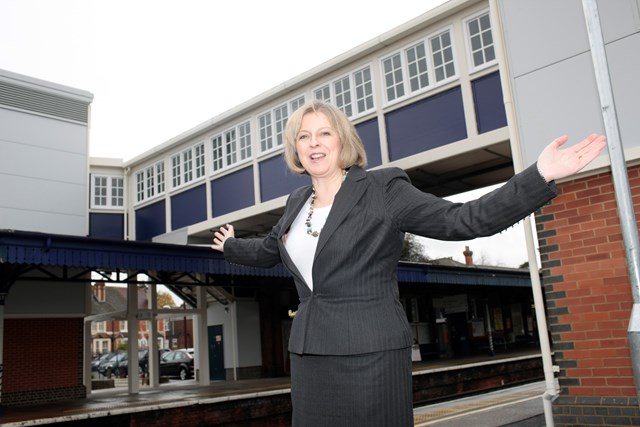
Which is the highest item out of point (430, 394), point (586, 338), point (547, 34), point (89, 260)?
point (547, 34)

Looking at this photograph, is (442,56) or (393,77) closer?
(442,56)

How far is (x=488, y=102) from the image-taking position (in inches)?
472

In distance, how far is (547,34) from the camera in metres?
5.98

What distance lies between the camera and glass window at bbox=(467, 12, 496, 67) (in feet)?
39.9

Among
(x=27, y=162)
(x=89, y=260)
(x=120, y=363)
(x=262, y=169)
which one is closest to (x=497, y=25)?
(x=89, y=260)

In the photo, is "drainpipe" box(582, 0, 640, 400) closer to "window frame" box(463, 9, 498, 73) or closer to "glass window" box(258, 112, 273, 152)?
"window frame" box(463, 9, 498, 73)

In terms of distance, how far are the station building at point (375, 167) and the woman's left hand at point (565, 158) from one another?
8.54ft

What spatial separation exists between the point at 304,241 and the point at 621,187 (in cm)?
126

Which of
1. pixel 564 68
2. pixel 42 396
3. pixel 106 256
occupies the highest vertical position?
pixel 564 68

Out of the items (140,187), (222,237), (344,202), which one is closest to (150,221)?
(140,187)

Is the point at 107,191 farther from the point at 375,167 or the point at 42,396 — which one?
the point at 375,167

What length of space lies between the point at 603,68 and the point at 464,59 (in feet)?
34.9

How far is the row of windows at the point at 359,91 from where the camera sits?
41.3 feet

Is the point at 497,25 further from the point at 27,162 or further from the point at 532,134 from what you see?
the point at 27,162
